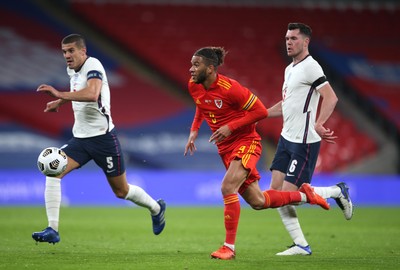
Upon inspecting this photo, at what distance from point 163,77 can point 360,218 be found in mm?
10797

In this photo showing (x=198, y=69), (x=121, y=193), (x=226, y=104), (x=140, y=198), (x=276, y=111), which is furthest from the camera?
(x=140, y=198)

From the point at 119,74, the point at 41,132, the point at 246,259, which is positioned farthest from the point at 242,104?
the point at 119,74

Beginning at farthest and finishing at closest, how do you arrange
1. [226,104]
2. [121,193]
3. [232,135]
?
[121,193] < [232,135] < [226,104]

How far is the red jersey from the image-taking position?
8688 mm

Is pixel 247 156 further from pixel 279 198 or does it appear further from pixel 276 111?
pixel 276 111

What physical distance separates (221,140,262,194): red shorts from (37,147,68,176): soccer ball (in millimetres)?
1820

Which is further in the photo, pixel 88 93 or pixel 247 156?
pixel 88 93

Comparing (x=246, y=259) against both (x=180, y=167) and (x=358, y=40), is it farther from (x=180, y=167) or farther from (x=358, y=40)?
(x=358, y=40)

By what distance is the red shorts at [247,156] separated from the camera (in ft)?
28.5

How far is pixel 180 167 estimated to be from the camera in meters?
23.8

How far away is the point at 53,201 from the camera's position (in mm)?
9219

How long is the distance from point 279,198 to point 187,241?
2.72 meters

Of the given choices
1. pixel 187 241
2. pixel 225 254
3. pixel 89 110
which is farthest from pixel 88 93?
pixel 187 241

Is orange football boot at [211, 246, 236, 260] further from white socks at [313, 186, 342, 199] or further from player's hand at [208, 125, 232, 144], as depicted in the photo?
white socks at [313, 186, 342, 199]
